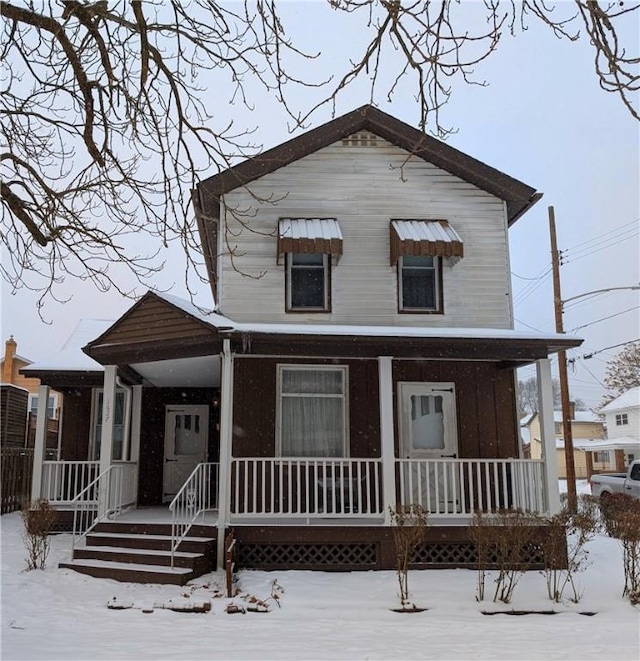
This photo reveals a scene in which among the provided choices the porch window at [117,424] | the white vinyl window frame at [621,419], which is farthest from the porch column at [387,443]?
the white vinyl window frame at [621,419]

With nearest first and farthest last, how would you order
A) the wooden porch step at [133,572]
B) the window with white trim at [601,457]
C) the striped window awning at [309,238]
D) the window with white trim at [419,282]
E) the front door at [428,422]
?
the wooden porch step at [133,572]
the striped window awning at [309,238]
the front door at [428,422]
the window with white trim at [419,282]
the window with white trim at [601,457]

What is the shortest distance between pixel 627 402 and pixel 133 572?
34601 millimetres

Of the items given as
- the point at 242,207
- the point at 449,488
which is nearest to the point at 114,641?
the point at 449,488

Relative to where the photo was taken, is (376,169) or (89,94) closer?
(89,94)

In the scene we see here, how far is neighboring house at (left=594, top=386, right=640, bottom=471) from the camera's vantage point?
118ft

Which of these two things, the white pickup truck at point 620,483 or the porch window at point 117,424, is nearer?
the porch window at point 117,424

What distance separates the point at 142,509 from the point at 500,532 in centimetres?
701

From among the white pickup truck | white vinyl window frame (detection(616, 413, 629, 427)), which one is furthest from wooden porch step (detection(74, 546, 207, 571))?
white vinyl window frame (detection(616, 413, 629, 427))

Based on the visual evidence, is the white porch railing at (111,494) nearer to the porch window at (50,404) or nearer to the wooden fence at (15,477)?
the wooden fence at (15,477)

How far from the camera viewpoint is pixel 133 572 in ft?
28.8

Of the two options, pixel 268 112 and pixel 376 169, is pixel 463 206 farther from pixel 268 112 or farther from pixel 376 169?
pixel 268 112

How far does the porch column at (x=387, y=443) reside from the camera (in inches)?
380

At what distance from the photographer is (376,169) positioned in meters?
12.1

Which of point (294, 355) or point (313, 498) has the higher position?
point (294, 355)
